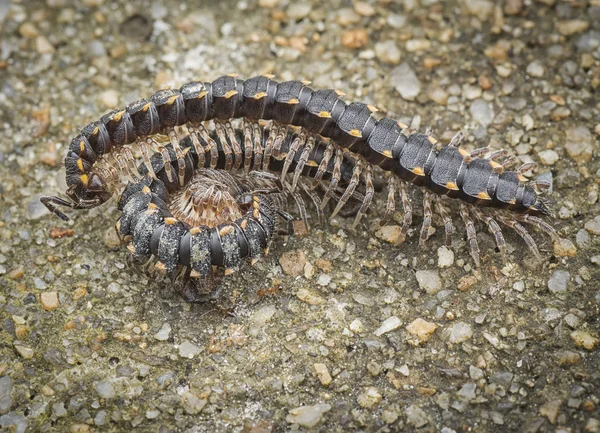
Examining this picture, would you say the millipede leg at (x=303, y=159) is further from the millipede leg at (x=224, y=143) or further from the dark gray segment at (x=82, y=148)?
the dark gray segment at (x=82, y=148)

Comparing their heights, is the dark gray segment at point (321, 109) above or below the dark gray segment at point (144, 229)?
above

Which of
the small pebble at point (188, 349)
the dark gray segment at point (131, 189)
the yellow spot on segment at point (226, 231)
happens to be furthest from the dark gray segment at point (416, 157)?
the small pebble at point (188, 349)

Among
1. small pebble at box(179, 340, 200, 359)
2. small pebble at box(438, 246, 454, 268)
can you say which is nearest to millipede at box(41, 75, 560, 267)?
small pebble at box(438, 246, 454, 268)

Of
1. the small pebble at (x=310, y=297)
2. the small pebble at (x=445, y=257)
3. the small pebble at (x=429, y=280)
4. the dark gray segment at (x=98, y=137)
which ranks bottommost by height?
the small pebble at (x=310, y=297)

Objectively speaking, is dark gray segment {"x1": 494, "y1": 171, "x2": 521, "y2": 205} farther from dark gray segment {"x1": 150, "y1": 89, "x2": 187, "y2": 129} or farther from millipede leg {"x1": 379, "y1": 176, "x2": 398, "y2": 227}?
dark gray segment {"x1": 150, "y1": 89, "x2": 187, "y2": 129}

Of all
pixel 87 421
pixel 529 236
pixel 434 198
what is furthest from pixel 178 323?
pixel 529 236
